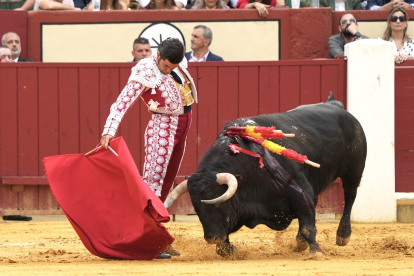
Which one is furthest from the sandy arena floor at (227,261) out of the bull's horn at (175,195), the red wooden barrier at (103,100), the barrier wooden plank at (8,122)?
the red wooden barrier at (103,100)

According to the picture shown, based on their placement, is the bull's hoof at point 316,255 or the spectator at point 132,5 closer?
the bull's hoof at point 316,255

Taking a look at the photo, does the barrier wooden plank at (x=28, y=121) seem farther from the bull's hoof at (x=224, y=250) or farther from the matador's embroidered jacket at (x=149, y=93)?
the bull's hoof at (x=224, y=250)

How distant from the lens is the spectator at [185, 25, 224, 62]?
7.93 meters

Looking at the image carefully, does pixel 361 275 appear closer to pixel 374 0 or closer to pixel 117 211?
pixel 117 211

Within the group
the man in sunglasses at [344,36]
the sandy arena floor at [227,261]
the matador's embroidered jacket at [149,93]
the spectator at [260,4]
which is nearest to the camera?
the sandy arena floor at [227,261]

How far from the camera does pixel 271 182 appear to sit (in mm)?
4961

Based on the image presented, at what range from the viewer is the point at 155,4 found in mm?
8727

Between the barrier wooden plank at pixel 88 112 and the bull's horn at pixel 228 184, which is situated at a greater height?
the barrier wooden plank at pixel 88 112

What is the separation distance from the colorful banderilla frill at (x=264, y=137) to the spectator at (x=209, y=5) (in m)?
3.94

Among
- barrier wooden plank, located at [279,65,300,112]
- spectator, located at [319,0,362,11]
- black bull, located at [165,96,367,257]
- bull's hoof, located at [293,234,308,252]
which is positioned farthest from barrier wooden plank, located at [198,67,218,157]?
bull's hoof, located at [293,234,308,252]

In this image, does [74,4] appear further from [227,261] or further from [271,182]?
[227,261]

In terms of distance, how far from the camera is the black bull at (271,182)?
470 cm

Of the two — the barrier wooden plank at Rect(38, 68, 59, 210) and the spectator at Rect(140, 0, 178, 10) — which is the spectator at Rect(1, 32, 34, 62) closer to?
the barrier wooden plank at Rect(38, 68, 59, 210)

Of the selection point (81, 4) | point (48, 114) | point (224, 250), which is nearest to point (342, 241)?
point (224, 250)
